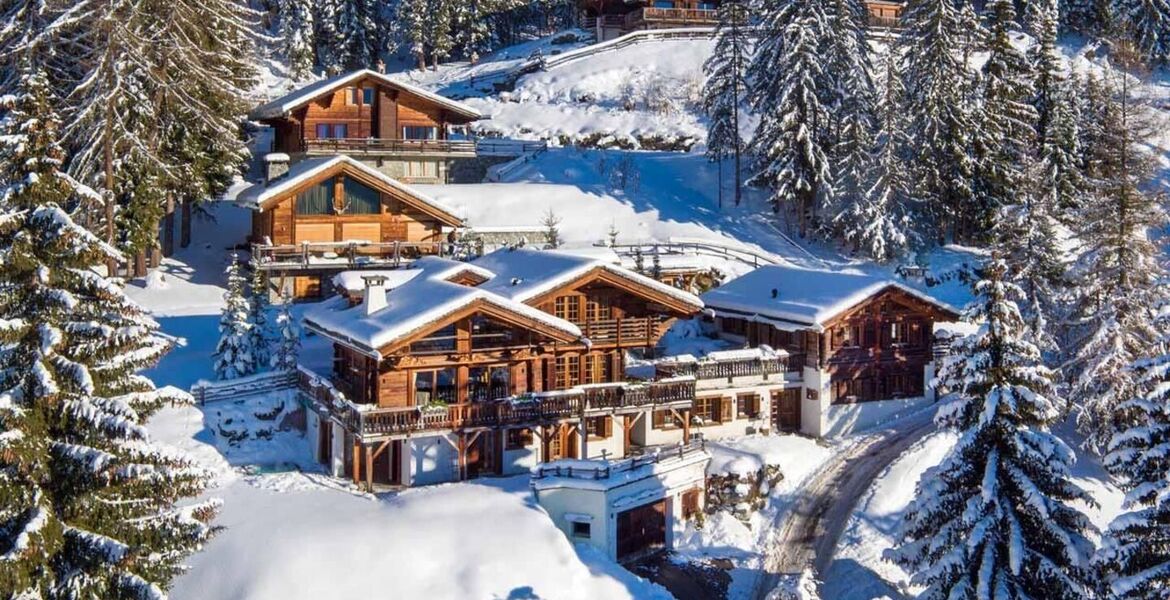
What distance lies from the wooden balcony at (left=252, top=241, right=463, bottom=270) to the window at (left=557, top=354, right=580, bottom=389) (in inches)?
600

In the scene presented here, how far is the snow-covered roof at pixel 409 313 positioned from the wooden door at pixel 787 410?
1031 cm

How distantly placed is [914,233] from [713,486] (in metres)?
29.5

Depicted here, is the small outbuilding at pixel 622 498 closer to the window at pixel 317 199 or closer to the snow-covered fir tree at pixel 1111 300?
the snow-covered fir tree at pixel 1111 300

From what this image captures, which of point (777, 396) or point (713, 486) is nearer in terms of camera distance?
point (713, 486)

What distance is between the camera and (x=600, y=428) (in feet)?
114

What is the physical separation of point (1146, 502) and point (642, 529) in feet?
45.1

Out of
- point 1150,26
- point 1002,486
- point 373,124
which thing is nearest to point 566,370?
point 1002,486

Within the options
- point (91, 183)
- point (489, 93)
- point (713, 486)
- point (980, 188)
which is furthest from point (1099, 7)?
point (91, 183)

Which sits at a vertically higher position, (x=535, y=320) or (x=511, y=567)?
(x=535, y=320)

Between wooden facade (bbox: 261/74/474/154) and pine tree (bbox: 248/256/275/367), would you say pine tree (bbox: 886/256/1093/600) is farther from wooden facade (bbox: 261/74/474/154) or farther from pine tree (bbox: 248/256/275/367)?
wooden facade (bbox: 261/74/474/154)

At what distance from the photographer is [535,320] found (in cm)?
3225

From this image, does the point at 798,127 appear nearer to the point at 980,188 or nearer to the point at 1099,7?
the point at 980,188

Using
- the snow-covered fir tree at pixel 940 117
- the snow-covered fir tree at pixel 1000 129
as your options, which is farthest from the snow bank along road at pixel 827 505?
the snow-covered fir tree at pixel 1000 129

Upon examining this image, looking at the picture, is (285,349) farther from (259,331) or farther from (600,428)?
(600,428)
